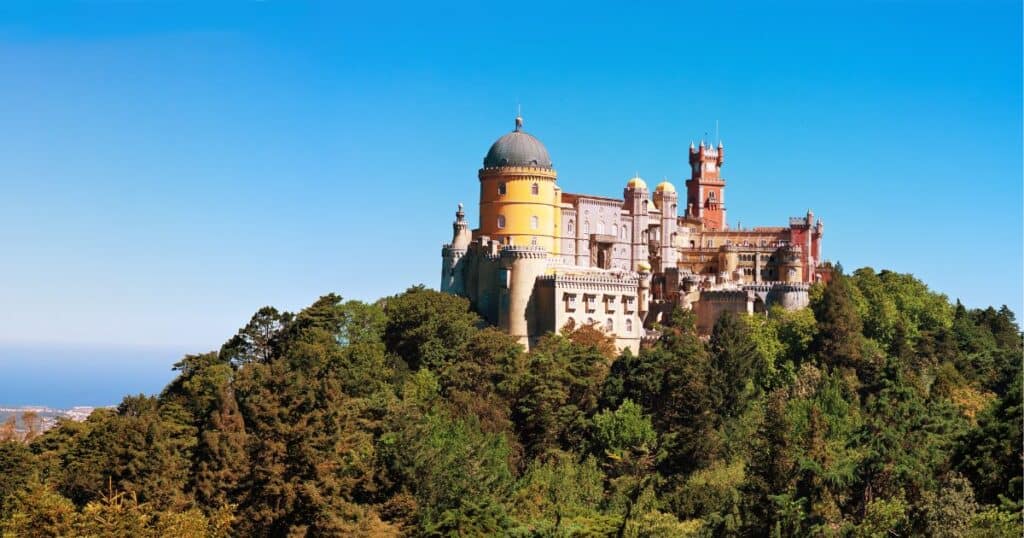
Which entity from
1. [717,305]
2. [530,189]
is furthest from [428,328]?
[717,305]

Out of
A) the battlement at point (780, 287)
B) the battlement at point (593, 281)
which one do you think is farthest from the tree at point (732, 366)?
the battlement at point (780, 287)

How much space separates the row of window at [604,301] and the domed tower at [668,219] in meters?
9.41

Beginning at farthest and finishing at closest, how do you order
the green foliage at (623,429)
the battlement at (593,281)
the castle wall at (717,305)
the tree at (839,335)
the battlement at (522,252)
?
1. the castle wall at (717,305)
2. the battlement at (522,252)
3. the battlement at (593,281)
4. the tree at (839,335)
5. the green foliage at (623,429)

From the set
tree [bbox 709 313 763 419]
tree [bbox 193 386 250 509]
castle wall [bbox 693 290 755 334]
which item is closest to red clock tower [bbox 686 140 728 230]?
castle wall [bbox 693 290 755 334]

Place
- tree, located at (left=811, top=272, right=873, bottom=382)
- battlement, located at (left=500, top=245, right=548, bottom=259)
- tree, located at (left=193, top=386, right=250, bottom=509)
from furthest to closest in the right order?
1. battlement, located at (left=500, top=245, right=548, bottom=259)
2. tree, located at (left=811, top=272, right=873, bottom=382)
3. tree, located at (left=193, top=386, right=250, bottom=509)

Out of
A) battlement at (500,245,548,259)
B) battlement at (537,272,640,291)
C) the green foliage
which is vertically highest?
battlement at (500,245,548,259)

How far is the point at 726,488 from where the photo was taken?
68.6 m

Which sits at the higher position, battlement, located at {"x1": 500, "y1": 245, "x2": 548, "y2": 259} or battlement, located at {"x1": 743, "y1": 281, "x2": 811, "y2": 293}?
battlement, located at {"x1": 500, "y1": 245, "x2": 548, "y2": 259}

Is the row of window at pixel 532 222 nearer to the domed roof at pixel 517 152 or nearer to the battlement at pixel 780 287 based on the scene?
the domed roof at pixel 517 152

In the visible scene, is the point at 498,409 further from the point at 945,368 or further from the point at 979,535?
the point at 979,535

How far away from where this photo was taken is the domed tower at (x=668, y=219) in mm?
101775

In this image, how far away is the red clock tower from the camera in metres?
116

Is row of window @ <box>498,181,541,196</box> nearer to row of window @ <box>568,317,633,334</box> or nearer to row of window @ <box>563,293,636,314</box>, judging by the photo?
row of window @ <box>563,293,636,314</box>

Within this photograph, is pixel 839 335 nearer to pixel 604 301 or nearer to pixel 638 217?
pixel 604 301
